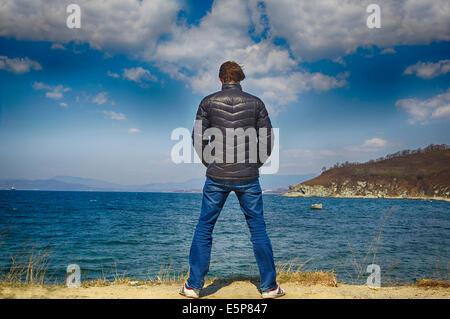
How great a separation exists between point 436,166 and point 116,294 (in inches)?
6283

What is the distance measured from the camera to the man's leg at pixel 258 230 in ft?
12.0

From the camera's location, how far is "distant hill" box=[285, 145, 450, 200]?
12683cm

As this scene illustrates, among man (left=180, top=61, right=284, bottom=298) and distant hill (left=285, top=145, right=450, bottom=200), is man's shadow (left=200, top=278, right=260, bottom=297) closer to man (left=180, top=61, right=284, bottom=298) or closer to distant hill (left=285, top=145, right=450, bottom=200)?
man (left=180, top=61, right=284, bottom=298)

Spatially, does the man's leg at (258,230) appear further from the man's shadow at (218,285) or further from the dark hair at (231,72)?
the dark hair at (231,72)

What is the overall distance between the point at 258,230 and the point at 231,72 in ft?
6.54

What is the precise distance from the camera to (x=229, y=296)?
12.6 feet

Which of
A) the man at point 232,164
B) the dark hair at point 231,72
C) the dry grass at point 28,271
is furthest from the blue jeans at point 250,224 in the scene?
the dry grass at point 28,271

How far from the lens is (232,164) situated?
363 centimetres

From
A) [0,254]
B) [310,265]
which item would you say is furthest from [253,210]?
[0,254]

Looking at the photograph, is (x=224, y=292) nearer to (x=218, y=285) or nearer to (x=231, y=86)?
(x=218, y=285)

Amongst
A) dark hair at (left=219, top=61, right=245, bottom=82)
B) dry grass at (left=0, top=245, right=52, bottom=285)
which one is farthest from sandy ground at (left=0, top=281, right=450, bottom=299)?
dark hair at (left=219, top=61, right=245, bottom=82)
